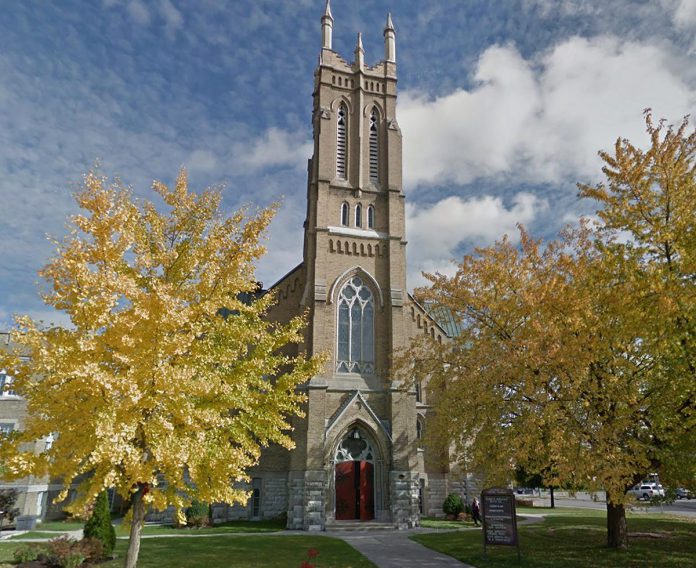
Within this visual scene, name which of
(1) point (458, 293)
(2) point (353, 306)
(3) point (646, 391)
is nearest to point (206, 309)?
(1) point (458, 293)

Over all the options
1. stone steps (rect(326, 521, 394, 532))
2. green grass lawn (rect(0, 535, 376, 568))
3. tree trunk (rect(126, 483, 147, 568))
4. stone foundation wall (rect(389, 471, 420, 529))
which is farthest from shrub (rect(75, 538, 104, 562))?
stone foundation wall (rect(389, 471, 420, 529))

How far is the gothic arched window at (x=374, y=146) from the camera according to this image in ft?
100

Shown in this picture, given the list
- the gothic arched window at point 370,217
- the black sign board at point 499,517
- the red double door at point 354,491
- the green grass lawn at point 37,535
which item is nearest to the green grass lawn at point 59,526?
the green grass lawn at point 37,535

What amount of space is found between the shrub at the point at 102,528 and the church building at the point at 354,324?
9.50 metres

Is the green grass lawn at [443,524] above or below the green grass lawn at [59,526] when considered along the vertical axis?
above

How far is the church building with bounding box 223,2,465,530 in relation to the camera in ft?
80.1

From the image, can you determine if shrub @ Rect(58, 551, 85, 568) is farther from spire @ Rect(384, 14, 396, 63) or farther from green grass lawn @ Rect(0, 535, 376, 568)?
spire @ Rect(384, 14, 396, 63)

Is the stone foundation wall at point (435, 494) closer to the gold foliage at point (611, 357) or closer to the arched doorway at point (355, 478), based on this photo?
the arched doorway at point (355, 478)

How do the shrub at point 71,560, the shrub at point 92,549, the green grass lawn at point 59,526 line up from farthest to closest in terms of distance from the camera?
the green grass lawn at point 59,526 < the shrub at point 92,549 < the shrub at point 71,560

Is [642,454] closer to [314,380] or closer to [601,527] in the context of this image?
[601,527]

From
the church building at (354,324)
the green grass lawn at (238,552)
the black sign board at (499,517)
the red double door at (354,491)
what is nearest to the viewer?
the green grass lawn at (238,552)

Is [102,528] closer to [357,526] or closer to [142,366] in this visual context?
[142,366]

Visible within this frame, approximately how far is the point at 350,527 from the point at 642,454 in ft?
48.9

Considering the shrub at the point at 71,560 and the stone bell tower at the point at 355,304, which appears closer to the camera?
the shrub at the point at 71,560
